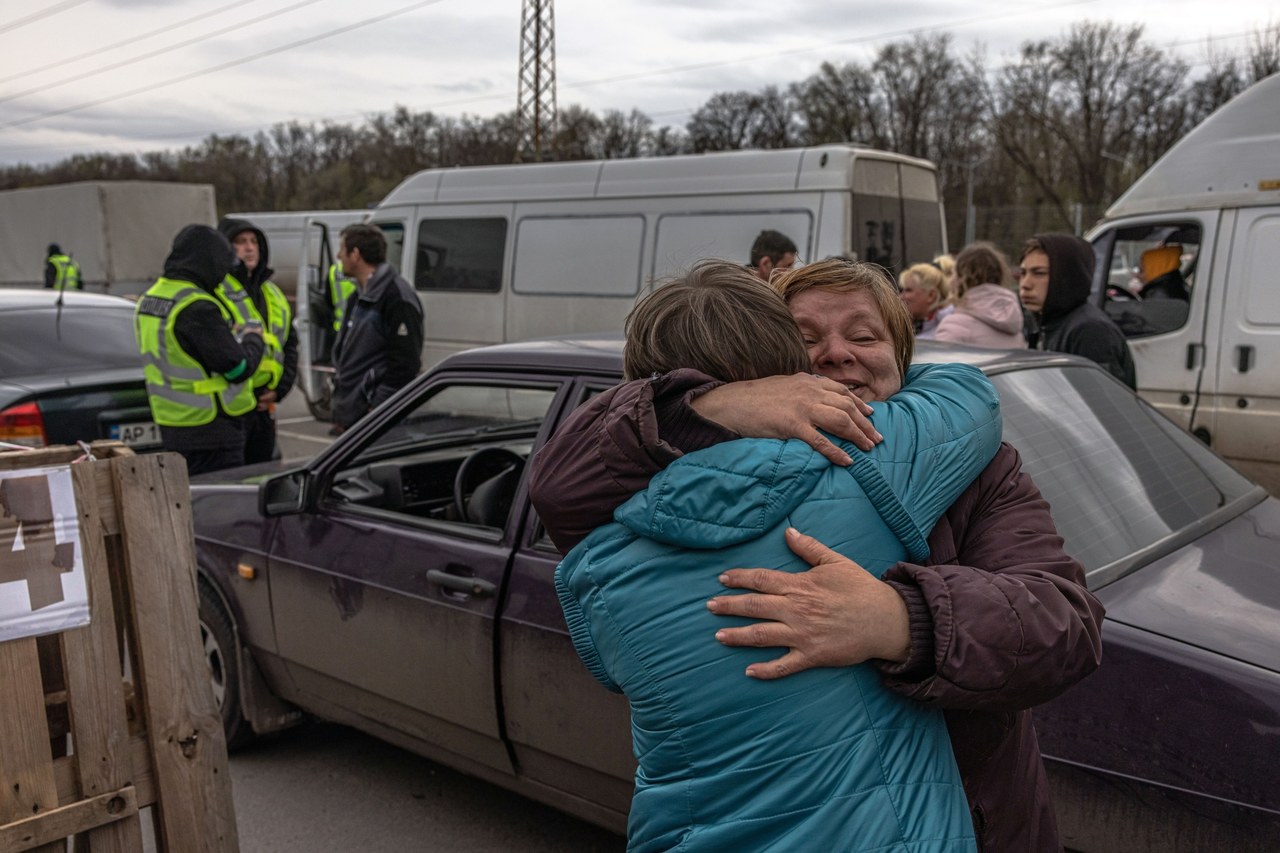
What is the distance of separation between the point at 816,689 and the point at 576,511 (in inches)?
14.9

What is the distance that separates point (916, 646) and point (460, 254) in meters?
10.2

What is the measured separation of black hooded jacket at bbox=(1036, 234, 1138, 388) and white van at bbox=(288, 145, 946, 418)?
3394 millimetres

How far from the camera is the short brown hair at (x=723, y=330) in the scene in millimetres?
1430

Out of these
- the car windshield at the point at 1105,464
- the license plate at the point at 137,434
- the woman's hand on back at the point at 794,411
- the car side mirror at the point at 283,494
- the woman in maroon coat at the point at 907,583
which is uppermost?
the woman's hand on back at the point at 794,411

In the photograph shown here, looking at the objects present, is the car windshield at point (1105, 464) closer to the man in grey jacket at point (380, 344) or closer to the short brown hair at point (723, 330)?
the short brown hair at point (723, 330)

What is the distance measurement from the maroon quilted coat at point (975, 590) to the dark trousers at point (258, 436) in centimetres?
504

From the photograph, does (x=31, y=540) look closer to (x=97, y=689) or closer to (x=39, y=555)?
(x=39, y=555)

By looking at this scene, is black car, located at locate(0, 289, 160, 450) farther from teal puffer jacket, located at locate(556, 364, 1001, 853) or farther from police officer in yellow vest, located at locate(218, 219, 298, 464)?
teal puffer jacket, located at locate(556, 364, 1001, 853)

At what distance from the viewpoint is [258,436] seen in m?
6.30

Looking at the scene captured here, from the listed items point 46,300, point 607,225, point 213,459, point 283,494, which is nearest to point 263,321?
point 213,459

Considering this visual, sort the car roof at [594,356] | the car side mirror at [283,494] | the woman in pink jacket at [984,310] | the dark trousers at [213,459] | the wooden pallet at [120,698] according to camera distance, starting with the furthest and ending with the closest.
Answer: the dark trousers at [213,459], the woman in pink jacket at [984,310], the car side mirror at [283,494], the car roof at [594,356], the wooden pallet at [120,698]

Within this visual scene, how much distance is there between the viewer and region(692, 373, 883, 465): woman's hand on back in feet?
4.41

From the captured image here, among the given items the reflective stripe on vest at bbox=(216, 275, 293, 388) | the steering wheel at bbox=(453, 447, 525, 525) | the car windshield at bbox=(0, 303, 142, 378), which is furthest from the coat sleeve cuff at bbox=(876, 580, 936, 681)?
the car windshield at bbox=(0, 303, 142, 378)

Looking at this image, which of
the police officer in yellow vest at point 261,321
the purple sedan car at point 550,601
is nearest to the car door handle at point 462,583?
the purple sedan car at point 550,601
